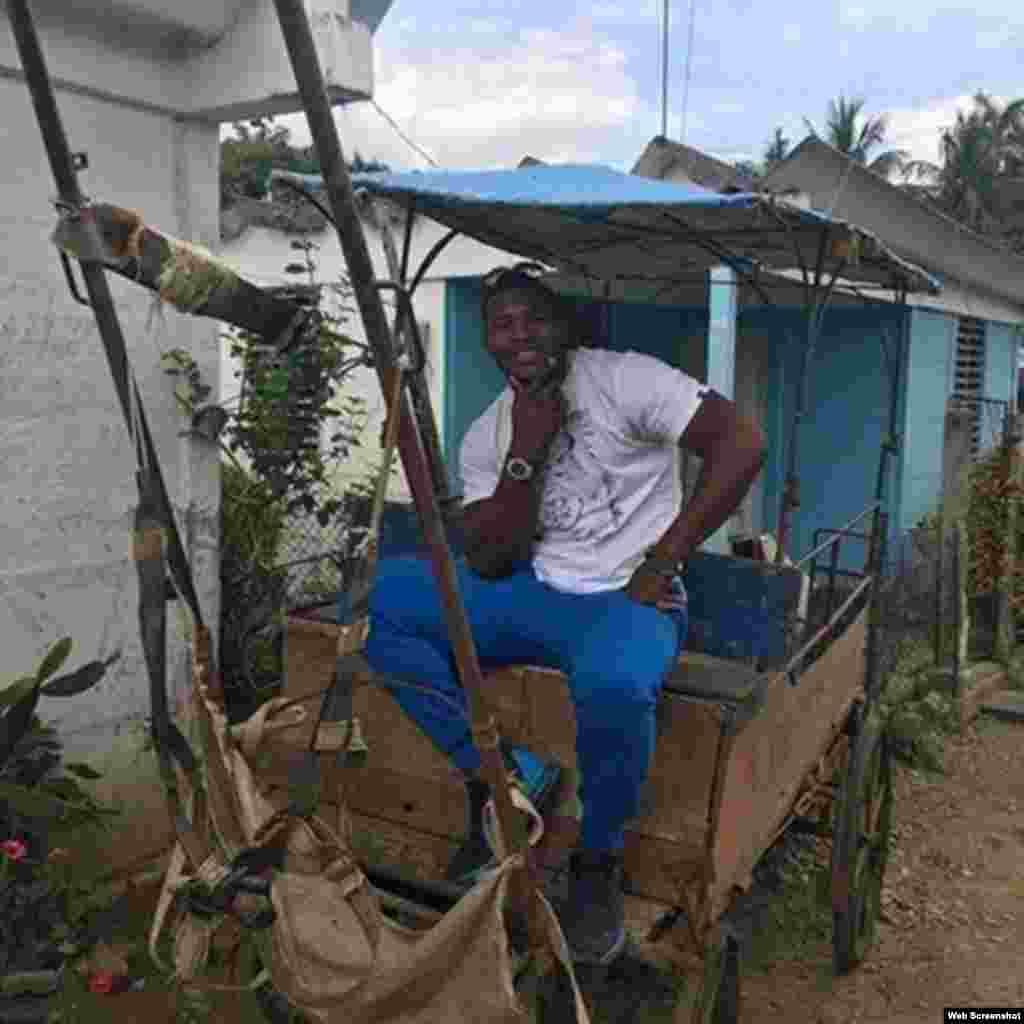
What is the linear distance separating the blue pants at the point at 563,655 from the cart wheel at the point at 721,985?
38cm

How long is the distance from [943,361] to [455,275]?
14.1 feet

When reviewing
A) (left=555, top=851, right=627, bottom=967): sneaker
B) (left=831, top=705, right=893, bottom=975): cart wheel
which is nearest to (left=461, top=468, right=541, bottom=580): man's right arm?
(left=555, top=851, right=627, bottom=967): sneaker

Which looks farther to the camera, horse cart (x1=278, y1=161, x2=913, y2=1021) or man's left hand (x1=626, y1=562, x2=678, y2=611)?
man's left hand (x1=626, y1=562, x2=678, y2=611)

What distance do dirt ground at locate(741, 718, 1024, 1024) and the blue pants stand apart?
5.09 feet

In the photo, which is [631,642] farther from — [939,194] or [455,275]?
[939,194]

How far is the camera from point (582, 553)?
2.98 m

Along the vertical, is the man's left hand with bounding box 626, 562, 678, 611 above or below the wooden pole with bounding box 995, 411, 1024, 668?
above

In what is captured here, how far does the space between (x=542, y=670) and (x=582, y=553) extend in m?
0.46

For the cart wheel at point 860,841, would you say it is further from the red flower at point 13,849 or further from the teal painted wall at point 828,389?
the teal painted wall at point 828,389

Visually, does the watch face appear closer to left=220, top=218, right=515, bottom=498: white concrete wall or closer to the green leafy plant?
the green leafy plant

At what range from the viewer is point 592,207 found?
107 inches

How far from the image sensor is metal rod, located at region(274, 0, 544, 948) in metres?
1.42

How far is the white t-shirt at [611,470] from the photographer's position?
9.70 ft

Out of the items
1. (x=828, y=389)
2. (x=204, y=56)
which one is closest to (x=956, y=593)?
(x=828, y=389)
